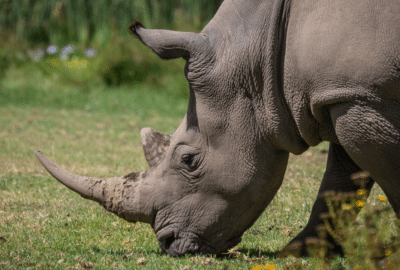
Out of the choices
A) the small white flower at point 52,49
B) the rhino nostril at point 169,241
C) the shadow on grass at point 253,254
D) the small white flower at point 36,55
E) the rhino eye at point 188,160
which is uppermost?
the small white flower at point 52,49

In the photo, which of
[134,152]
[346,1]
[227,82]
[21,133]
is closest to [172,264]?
[227,82]

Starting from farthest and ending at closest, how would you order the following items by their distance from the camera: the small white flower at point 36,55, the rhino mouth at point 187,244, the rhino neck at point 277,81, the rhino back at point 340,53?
the small white flower at point 36,55, the rhino mouth at point 187,244, the rhino neck at point 277,81, the rhino back at point 340,53

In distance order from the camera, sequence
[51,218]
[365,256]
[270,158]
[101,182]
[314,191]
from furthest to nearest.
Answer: [314,191], [51,218], [101,182], [270,158], [365,256]

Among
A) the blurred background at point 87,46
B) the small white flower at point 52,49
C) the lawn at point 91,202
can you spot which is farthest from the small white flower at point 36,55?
the lawn at point 91,202

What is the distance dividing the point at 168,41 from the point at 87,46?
11.1 meters

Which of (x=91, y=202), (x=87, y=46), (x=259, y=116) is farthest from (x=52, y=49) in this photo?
(x=259, y=116)

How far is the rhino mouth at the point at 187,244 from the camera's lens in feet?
12.4

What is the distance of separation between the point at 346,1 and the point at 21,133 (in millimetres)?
7272

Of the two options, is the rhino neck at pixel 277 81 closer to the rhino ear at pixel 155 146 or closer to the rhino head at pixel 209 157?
the rhino head at pixel 209 157

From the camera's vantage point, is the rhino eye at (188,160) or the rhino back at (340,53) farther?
the rhino eye at (188,160)

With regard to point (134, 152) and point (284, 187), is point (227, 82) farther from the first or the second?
point (134, 152)

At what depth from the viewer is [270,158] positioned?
3.59 meters

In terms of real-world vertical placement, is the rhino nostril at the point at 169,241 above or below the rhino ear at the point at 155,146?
below

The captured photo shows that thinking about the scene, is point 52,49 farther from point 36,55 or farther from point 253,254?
point 253,254
